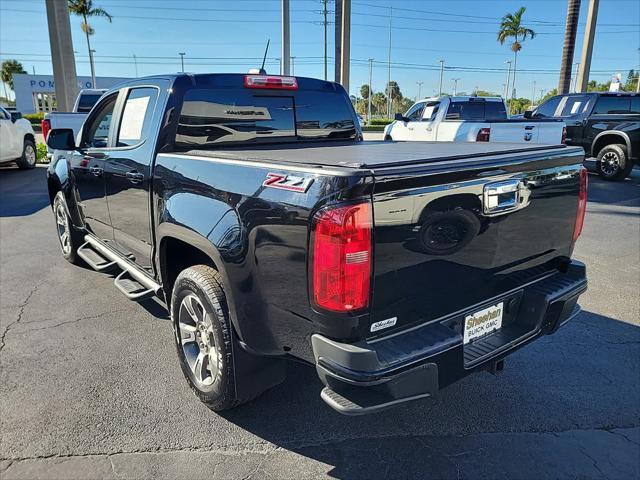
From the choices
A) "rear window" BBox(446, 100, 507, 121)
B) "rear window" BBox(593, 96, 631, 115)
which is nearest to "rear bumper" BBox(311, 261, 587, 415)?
"rear window" BBox(446, 100, 507, 121)

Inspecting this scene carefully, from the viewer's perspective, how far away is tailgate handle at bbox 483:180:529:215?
2.32 m

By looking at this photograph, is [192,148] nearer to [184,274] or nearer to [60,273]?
[184,274]

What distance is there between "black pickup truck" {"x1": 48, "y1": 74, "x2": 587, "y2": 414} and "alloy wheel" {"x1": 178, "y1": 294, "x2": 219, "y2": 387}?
0.04ft

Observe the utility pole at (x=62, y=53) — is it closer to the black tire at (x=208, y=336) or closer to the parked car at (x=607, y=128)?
the parked car at (x=607, y=128)

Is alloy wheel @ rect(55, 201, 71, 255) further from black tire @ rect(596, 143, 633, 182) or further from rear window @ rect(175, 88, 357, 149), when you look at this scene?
black tire @ rect(596, 143, 633, 182)

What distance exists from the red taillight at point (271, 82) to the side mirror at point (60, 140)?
2005mm

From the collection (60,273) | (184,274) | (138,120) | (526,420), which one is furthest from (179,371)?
(60,273)


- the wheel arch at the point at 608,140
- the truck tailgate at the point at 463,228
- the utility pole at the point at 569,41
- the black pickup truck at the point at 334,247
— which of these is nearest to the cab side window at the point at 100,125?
the black pickup truck at the point at 334,247

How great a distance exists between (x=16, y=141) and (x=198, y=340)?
12.3 metres

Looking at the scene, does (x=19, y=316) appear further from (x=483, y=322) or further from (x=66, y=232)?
(x=483, y=322)

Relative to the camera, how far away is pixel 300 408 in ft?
9.80

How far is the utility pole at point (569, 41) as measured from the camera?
17484mm

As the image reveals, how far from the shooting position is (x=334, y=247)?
6.32ft

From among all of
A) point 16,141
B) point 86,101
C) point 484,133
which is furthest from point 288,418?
point 86,101
